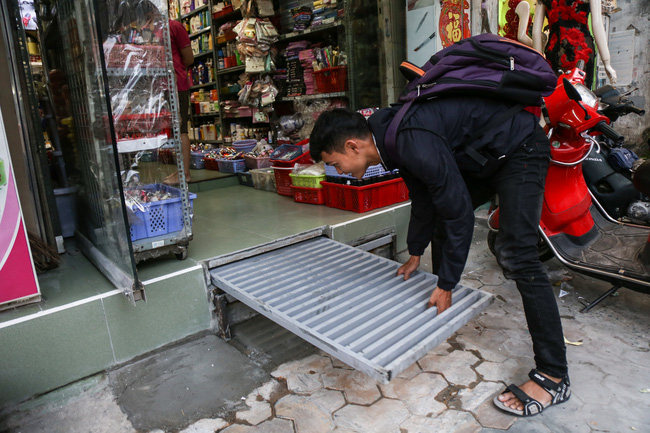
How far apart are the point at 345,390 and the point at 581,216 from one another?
5.87 ft

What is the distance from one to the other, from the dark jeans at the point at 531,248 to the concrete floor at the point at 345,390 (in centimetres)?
25

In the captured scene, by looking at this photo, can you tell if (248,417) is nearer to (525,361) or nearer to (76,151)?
(525,361)

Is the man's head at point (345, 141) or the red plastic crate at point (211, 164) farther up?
the man's head at point (345, 141)

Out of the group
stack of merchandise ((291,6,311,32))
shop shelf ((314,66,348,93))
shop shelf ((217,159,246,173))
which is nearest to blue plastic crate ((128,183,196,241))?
shop shelf ((217,159,246,173))

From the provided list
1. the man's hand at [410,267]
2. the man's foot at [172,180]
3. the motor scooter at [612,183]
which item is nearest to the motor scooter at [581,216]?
the motor scooter at [612,183]

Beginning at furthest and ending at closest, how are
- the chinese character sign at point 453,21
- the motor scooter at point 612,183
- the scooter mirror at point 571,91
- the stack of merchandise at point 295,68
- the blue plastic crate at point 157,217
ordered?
the stack of merchandise at point 295,68, the chinese character sign at point 453,21, the motor scooter at point 612,183, the blue plastic crate at point 157,217, the scooter mirror at point 571,91

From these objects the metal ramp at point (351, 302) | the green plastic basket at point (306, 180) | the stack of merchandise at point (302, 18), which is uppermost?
the stack of merchandise at point (302, 18)

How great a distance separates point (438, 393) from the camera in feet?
6.17

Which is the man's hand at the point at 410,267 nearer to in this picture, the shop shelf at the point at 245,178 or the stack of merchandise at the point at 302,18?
the shop shelf at the point at 245,178

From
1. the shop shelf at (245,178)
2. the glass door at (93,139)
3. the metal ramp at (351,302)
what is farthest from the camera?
the shop shelf at (245,178)

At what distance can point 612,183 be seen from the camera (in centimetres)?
282

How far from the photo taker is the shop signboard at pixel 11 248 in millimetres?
1887

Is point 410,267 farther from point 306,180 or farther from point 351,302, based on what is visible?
point 306,180

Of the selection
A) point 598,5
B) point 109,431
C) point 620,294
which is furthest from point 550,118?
point 109,431
